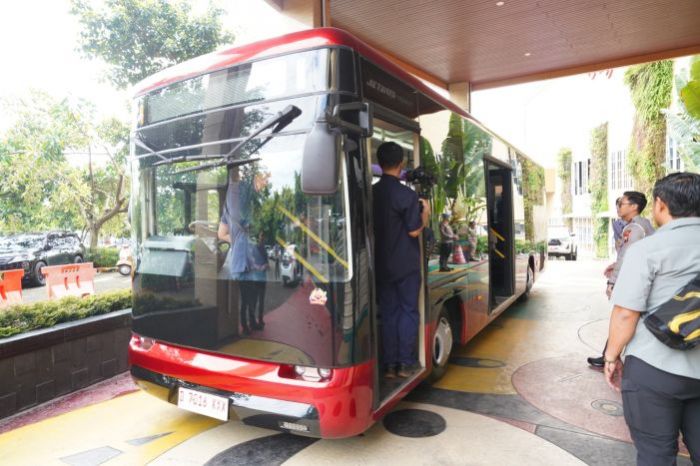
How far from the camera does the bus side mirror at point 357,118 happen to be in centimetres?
264

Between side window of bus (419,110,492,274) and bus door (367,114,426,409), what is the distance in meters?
0.19

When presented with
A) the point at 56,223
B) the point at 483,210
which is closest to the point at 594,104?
the point at 483,210

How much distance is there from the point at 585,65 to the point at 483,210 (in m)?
8.53

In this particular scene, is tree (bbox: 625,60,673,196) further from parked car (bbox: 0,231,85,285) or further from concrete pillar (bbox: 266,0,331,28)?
parked car (bbox: 0,231,85,285)

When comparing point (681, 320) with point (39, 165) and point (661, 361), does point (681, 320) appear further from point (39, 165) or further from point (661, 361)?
point (39, 165)

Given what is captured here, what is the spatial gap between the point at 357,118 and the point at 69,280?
15.4ft

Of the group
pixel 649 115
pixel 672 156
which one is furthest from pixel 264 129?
pixel 649 115

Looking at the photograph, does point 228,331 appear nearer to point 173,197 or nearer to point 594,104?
point 173,197

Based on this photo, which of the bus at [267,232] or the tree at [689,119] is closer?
the bus at [267,232]

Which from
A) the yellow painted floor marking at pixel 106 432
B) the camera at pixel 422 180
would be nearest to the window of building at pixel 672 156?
the camera at pixel 422 180

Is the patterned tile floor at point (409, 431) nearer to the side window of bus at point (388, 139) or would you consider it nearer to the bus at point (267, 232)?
the bus at point (267, 232)

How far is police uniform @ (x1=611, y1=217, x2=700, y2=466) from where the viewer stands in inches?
81.6

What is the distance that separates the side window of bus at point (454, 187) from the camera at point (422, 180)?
0.13m

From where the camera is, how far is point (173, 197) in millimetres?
3291
